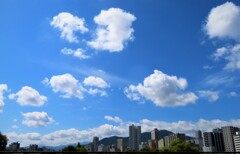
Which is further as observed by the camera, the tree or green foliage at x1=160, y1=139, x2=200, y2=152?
green foliage at x1=160, y1=139, x2=200, y2=152

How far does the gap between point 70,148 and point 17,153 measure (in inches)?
2928

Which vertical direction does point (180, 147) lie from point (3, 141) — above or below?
below

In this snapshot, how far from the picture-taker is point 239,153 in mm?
34562

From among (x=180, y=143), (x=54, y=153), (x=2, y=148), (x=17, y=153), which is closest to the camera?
(x=17, y=153)

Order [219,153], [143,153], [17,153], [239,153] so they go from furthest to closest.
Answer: [239,153]
[219,153]
[143,153]
[17,153]

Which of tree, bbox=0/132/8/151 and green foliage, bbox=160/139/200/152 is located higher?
tree, bbox=0/132/8/151

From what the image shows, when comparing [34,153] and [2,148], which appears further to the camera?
[2,148]

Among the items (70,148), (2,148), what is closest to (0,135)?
(2,148)

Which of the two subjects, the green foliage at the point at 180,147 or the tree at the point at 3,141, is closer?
the tree at the point at 3,141

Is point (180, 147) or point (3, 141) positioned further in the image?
point (180, 147)

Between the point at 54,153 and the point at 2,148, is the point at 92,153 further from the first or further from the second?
the point at 2,148

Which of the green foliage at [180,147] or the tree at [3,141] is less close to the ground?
the tree at [3,141]

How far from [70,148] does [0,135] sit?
27536 millimetres

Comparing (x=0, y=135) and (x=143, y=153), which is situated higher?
(x=0, y=135)
